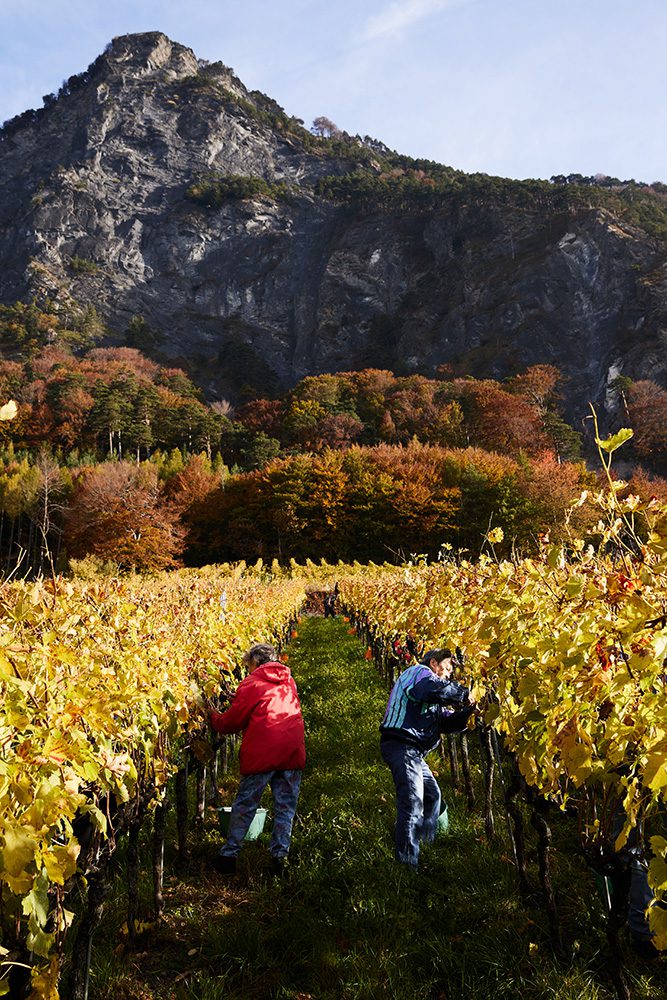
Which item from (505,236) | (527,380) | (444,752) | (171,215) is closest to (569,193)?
(505,236)

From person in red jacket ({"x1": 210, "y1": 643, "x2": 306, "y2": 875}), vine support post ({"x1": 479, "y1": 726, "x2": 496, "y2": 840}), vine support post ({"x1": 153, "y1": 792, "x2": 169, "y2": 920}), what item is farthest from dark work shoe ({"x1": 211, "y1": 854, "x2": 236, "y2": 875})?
vine support post ({"x1": 479, "y1": 726, "x2": 496, "y2": 840})

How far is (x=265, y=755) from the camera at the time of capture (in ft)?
13.0

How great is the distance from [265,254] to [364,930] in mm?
107082

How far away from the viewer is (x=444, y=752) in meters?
6.49

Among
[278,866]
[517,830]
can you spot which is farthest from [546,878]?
[278,866]

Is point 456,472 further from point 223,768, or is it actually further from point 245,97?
point 245,97

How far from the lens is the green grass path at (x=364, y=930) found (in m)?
2.74

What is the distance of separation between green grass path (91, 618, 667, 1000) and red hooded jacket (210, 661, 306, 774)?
0.71 m

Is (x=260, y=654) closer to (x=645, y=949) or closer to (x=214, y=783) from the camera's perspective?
(x=214, y=783)

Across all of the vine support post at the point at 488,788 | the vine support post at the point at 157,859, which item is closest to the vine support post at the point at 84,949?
the vine support post at the point at 157,859

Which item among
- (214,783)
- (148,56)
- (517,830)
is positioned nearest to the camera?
(517,830)

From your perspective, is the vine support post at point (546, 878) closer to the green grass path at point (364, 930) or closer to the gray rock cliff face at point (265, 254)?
the green grass path at point (364, 930)

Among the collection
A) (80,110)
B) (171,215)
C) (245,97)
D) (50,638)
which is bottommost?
(50,638)

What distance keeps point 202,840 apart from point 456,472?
121ft
